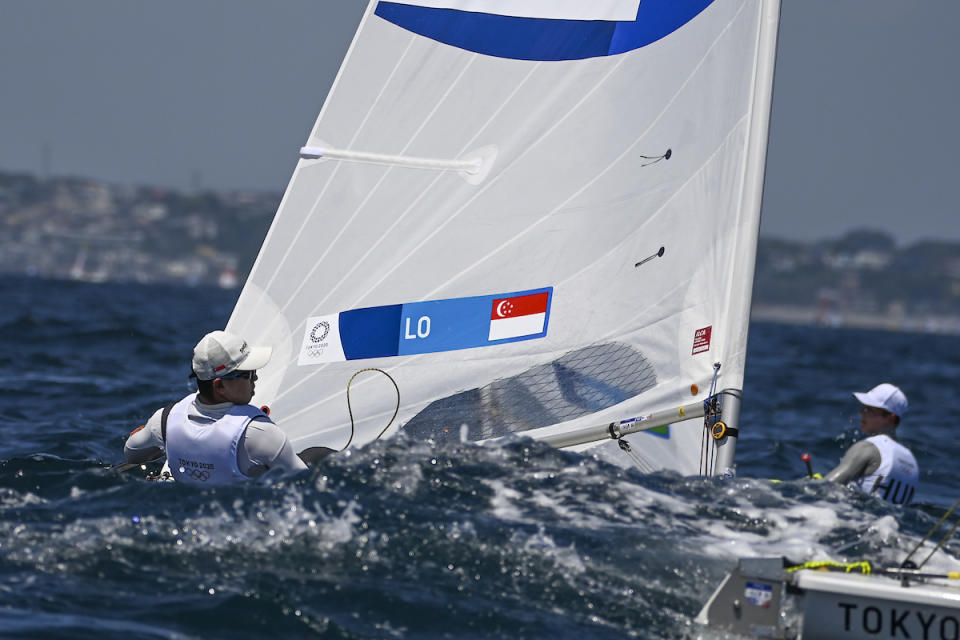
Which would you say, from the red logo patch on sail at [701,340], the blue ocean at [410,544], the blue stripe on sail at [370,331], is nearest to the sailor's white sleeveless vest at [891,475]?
the blue ocean at [410,544]

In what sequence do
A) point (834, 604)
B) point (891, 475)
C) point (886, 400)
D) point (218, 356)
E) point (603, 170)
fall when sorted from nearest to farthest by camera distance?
Answer: point (834, 604) → point (218, 356) → point (891, 475) → point (886, 400) → point (603, 170)

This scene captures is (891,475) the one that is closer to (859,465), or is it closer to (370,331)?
(859,465)

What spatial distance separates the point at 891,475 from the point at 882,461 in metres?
0.07

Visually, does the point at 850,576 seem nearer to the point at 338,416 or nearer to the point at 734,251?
the point at 734,251

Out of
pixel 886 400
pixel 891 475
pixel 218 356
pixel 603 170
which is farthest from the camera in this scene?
pixel 603 170

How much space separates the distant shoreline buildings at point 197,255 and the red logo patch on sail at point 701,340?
344ft

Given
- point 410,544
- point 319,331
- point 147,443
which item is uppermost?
point 319,331

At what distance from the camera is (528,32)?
561cm

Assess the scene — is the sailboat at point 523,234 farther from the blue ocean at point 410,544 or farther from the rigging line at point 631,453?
the blue ocean at point 410,544

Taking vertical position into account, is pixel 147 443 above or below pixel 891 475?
below

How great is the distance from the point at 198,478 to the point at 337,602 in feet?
3.86

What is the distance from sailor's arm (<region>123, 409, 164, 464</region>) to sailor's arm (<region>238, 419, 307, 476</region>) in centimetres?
45

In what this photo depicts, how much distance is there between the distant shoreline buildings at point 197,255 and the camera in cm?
11912

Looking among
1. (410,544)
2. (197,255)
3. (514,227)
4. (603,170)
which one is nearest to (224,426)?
(410,544)
